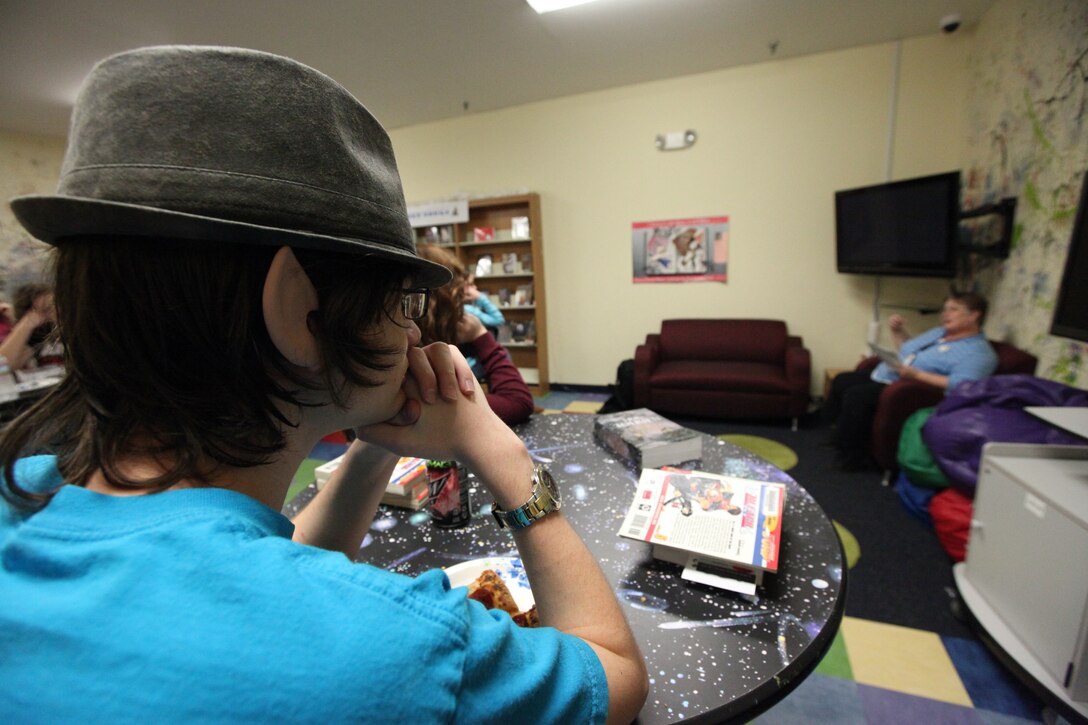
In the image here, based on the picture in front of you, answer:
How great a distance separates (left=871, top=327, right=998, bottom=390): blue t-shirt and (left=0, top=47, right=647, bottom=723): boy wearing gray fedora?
288cm

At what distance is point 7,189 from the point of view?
3.91 meters

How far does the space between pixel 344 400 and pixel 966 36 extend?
15.8 ft

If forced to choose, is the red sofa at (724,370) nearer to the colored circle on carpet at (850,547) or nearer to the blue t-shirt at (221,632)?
the colored circle on carpet at (850,547)

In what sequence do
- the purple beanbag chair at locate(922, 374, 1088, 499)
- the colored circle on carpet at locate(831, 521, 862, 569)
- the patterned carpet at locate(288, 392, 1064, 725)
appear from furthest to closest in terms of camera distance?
the colored circle on carpet at locate(831, 521, 862, 569)
the purple beanbag chair at locate(922, 374, 1088, 499)
the patterned carpet at locate(288, 392, 1064, 725)

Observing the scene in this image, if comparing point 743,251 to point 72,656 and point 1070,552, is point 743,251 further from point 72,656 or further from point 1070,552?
Result: point 72,656

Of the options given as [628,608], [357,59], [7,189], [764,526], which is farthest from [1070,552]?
[7,189]

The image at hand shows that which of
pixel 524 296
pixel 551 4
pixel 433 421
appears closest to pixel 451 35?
pixel 551 4

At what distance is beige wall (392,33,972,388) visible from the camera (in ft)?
11.6

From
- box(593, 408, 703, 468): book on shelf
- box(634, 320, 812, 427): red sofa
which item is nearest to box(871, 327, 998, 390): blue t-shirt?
box(634, 320, 812, 427): red sofa

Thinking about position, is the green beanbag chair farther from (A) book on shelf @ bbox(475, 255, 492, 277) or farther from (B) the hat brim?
(A) book on shelf @ bbox(475, 255, 492, 277)

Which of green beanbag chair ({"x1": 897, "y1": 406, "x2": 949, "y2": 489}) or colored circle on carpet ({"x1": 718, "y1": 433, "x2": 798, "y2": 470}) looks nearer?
green beanbag chair ({"x1": 897, "y1": 406, "x2": 949, "y2": 489})

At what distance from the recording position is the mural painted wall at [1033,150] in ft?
7.19

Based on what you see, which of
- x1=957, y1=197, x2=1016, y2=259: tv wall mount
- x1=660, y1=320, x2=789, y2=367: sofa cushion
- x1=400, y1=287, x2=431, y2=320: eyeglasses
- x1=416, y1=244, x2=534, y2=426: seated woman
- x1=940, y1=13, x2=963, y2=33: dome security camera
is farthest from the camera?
x1=660, y1=320, x2=789, y2=367: sofa cushion

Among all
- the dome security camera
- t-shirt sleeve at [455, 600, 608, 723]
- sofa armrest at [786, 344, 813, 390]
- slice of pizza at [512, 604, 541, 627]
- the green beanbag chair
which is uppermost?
the dome security camera
